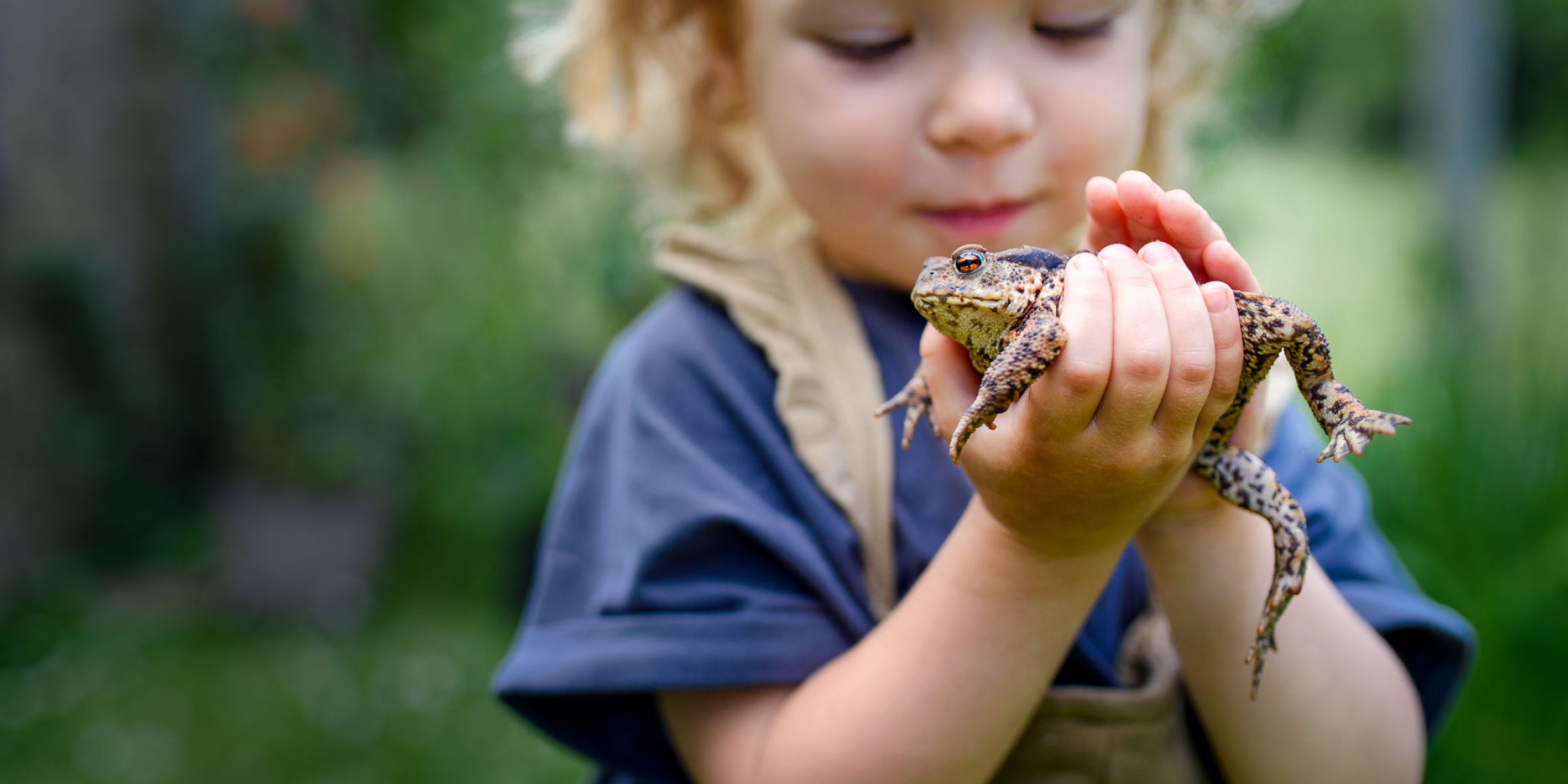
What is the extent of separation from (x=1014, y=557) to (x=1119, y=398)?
295mm

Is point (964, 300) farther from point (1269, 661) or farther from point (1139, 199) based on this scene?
point (1269, 661)

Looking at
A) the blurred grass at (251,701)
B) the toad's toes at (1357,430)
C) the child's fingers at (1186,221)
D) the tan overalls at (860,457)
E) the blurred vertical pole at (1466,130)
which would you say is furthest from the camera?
the blurred grass at (251,701)

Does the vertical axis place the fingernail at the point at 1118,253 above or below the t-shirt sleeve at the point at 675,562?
above

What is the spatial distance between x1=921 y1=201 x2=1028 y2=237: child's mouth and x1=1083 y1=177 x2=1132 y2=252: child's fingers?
0.27 meters

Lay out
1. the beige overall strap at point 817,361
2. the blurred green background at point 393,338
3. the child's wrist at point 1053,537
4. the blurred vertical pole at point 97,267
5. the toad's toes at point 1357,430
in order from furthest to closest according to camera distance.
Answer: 1. the blurred vertical pole at point 97,267
2. the blurred green background at point 393,338
3. the beige overall strap at point 817,361
4. the child's wrist at point 1053,537
5. the toad's toes at point 1357,430

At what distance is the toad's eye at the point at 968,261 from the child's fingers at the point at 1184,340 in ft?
0.48

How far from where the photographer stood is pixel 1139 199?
101 cm

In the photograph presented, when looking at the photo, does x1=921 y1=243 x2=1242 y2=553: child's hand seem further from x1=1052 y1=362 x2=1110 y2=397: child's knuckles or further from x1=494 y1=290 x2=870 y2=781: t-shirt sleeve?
x1=494 y1=290 x2=870 y2=781: t-shirt sleeve

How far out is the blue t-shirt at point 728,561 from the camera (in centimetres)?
143

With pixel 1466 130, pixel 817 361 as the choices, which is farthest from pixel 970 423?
pixel 1466 130

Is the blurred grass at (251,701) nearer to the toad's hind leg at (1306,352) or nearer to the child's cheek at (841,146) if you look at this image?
the child's cheek at (841,146)

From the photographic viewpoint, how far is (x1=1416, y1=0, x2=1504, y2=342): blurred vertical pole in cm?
371

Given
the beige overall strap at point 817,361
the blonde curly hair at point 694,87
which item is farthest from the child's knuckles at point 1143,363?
the blonde curly hair at point 694,87

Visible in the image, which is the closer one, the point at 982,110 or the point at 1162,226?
the point at 1162,226
